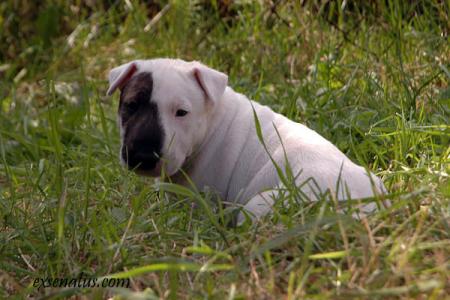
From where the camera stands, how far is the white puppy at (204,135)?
3.77m

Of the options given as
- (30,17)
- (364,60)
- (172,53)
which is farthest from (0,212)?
(30,17)

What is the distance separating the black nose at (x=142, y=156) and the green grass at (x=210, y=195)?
0.56 feet

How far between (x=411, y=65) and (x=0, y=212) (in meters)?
2.85

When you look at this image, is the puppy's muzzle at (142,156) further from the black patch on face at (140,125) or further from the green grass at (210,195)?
the green grass at (210,195)

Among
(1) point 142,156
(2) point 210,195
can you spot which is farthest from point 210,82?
(2) point 210,195

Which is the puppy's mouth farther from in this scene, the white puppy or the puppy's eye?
the puppy's eye

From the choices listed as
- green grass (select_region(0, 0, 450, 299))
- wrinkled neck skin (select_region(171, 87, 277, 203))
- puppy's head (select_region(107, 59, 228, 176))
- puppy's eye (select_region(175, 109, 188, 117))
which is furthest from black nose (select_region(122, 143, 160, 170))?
wrinkled neck skin (select_region(171, 87, 277, 203))

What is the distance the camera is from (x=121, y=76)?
4.10 m

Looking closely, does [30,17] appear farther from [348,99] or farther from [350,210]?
[350,210]

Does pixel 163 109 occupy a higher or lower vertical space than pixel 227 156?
higher

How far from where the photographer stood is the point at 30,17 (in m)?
9.27

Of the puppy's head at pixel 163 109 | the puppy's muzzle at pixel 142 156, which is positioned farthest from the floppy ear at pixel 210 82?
the puppy's muzzle at pixel 142 156

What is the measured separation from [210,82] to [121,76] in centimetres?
47

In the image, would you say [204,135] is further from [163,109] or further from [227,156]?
[163,109]
